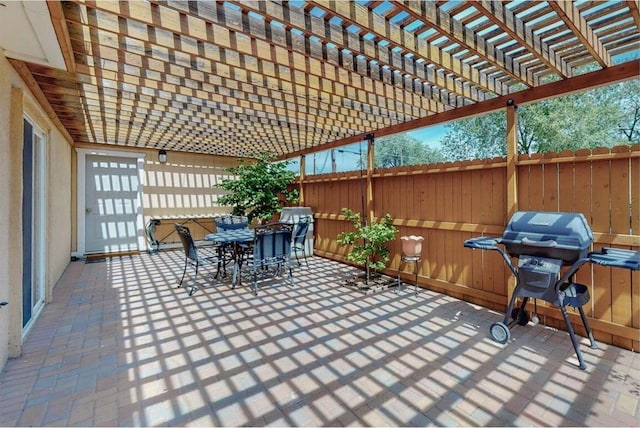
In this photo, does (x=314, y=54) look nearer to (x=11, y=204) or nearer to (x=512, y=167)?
(x=512, y=167)

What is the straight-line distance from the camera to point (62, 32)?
194 cm

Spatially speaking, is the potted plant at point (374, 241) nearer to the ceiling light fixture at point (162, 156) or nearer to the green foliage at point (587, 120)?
the ceiling light fixture at point (162, 156)

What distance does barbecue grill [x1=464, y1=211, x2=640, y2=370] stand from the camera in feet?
7.34

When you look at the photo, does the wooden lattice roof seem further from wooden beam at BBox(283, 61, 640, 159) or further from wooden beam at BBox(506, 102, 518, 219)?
wooden beam at BBox(506, 102, 518, 219)


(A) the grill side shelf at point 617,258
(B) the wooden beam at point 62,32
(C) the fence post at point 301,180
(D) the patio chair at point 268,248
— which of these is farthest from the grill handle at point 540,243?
(C) the fence post at point 301,180

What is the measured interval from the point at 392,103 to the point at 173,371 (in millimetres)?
3595

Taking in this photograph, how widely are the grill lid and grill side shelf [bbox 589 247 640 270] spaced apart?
0.11 m

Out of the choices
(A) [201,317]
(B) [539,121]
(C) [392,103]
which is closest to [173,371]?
(A) [201,317]

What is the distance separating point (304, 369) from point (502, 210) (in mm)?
2676

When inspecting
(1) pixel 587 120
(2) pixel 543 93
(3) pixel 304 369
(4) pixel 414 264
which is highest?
(1) pixel 587 120

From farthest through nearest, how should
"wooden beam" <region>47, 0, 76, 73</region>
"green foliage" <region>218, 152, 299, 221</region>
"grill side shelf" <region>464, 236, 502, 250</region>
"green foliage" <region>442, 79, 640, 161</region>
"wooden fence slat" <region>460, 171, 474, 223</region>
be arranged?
"green foliage" <region>442, 79, 640, 161</region> → "green foliage" <region>218, 152, 299, 221</region> → "wooden fence slat" <region>460, 171, 474, 223</region> → "grill side shelf" <region>464, 236, 502, 250</region> → "wooden beam" <region>47, 0, 76, 73</region>

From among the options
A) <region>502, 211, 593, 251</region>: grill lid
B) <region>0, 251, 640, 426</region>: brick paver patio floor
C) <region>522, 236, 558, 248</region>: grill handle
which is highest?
<region>502, 211, 593, 251</region>: grill lid

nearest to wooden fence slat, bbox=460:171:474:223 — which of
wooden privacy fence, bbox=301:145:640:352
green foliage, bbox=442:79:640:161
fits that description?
wooden privacy fence, bbox=301:145:640:352

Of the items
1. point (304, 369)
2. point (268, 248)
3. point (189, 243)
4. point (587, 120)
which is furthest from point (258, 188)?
point (587, 120)
